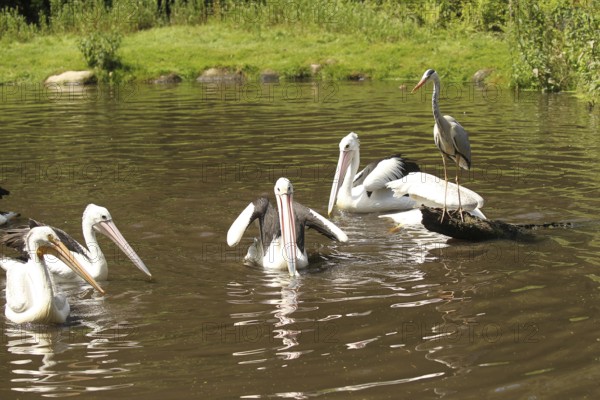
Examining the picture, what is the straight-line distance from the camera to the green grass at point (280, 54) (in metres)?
22.5

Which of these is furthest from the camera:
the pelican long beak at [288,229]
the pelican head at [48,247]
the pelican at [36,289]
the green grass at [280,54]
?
the green grass at [280,54]

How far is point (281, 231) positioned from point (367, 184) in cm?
248

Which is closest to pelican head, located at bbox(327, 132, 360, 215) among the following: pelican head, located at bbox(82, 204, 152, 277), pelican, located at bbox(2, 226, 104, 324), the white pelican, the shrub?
the white pelican

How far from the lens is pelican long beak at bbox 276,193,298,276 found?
23.5 feet

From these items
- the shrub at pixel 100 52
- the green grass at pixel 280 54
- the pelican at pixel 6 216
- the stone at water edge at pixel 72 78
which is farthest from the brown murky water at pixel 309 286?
the shrub at pixel 100 52

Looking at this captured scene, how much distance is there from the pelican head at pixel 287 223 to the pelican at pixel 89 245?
1.06 metres

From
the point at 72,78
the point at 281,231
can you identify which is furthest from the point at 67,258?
the point at 72,78

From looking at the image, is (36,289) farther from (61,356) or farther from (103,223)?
(103,223)

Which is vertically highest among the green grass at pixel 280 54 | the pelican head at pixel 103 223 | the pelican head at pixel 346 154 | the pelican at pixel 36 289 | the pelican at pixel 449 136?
the green grass at pixel 280 54

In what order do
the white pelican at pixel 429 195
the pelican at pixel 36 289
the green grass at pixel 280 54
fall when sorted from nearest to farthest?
the pelican at pixel 36 289 → the white pelican at pixel 429 195 → the green grass at pixel 280 54

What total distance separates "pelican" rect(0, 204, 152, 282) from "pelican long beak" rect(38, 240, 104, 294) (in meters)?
0.39

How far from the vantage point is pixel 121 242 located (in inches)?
285

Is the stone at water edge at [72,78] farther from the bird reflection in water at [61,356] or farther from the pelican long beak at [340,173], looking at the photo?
the bird reflection in water at [61,356]

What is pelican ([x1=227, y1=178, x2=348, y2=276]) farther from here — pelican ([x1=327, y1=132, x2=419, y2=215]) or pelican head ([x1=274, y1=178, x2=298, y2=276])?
pelican ([x1=327, y1=132, x2=419, y2=215])
